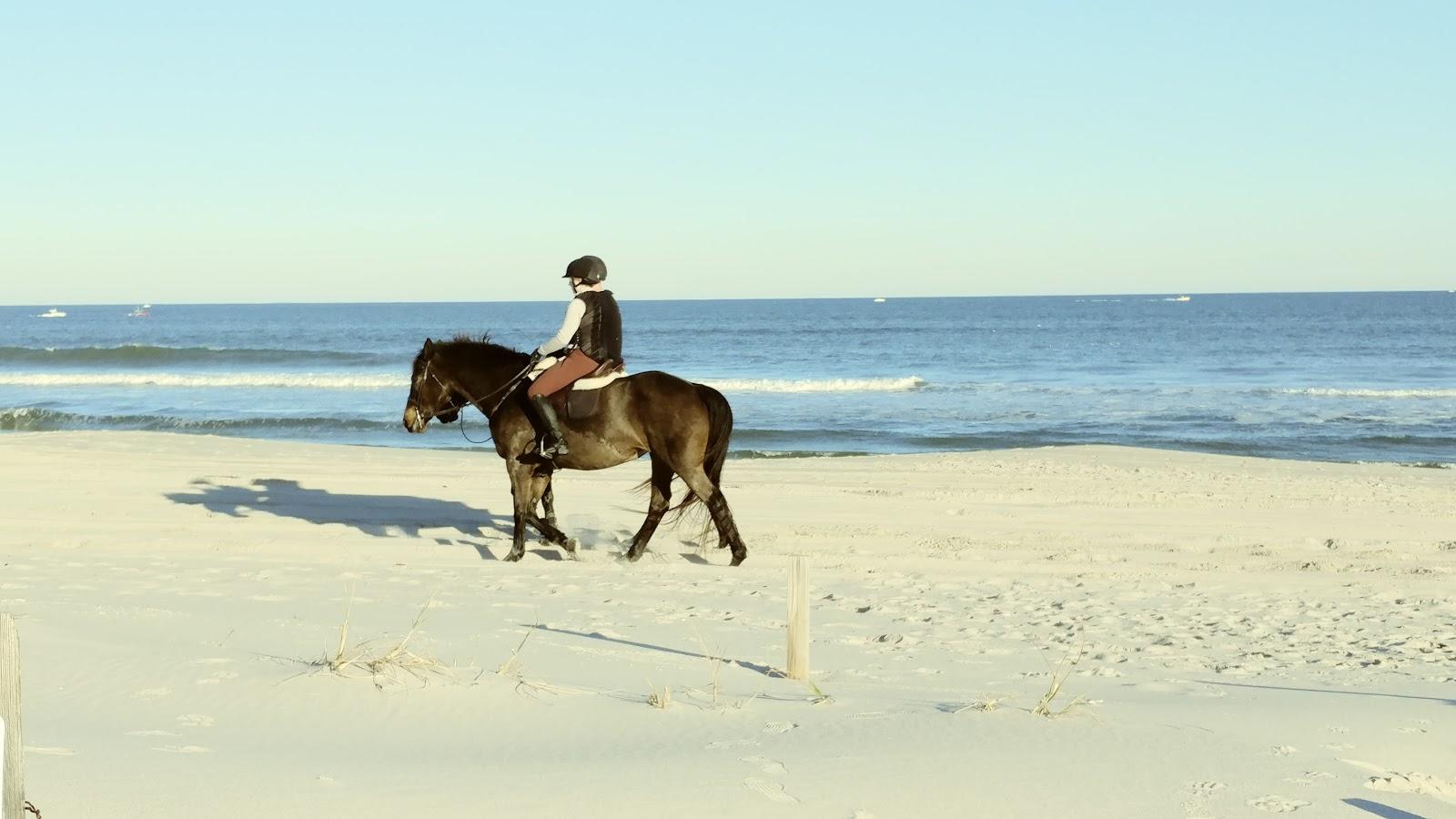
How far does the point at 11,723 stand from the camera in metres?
3.18

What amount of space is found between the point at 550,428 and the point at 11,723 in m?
7.25

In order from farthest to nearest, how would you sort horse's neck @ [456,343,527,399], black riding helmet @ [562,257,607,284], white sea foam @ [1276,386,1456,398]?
white sea foam @ [1276,386,1456,398]
horse's neck @ [456,343,527,399]
black riding helmet @ [562,257,607,284]

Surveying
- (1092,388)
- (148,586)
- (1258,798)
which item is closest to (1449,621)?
(1258,798)

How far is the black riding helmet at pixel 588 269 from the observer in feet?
32.7

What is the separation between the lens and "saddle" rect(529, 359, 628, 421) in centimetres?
1028

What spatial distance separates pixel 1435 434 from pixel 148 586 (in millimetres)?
24236

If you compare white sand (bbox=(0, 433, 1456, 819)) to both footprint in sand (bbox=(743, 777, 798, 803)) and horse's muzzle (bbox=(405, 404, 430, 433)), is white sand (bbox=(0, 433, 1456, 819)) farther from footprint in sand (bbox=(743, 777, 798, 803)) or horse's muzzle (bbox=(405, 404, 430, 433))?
horse's muzzle (bbox=(405, 404, 430, 433))

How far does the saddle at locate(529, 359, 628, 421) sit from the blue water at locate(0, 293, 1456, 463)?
1200 cm

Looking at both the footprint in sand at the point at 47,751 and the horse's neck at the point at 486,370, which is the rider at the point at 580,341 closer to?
the horse's neck at the point at 486,370

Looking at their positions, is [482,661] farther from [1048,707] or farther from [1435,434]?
[1435,434]

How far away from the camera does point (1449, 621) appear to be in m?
8.14

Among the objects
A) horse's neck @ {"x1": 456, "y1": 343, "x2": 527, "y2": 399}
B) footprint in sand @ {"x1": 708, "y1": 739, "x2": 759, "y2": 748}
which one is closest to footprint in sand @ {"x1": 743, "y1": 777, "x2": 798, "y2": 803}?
footprint in sand @ {"x1": 708, "y1": 739, "x2": 759, "y2": 748}

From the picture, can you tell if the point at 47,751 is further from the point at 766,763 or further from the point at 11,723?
the point at 766,763

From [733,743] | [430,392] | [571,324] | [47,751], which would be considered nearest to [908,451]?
[430,392]
